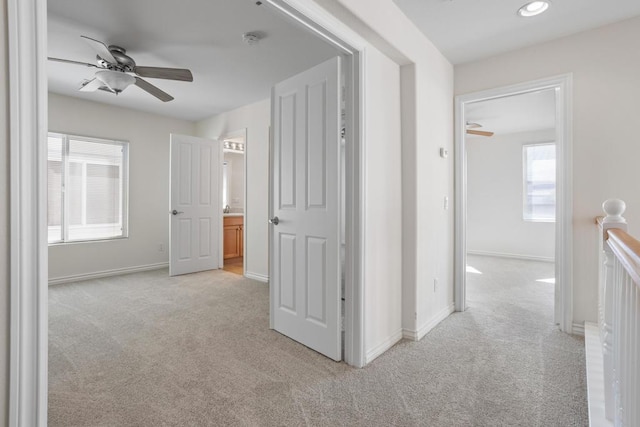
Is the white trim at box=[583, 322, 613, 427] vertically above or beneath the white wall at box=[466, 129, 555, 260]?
beneath

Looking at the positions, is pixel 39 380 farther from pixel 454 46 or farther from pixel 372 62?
pixel 454 46

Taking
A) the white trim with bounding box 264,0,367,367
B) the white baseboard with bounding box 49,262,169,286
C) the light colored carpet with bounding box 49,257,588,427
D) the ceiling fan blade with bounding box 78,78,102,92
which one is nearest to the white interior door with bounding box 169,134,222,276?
the white baseboard with bounding box 49,262,169,286

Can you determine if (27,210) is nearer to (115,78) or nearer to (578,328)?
(115,78)

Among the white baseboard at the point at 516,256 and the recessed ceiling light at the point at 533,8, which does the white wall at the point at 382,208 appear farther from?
the white baseboard at the point at 516,256

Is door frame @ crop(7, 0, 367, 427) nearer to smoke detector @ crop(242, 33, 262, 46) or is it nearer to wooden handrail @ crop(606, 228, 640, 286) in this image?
wooden handrail @ crop(606, 228, 640, 286)

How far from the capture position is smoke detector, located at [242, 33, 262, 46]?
2664 millimetres

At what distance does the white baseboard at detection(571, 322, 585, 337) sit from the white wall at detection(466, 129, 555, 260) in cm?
381

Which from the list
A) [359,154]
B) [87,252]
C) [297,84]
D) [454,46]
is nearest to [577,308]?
[359,154]

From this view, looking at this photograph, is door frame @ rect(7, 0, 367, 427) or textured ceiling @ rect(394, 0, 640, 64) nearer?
door frame @ rect(7, 0, 367, 427)

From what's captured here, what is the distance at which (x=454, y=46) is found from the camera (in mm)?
2816

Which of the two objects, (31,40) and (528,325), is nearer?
(31,40)

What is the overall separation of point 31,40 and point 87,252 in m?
4.57

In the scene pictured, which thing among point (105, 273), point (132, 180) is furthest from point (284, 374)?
point (132, 180)

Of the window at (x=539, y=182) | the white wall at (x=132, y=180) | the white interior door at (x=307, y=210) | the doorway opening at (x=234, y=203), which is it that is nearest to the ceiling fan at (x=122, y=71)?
the white interior door at (x=307, y=210)
